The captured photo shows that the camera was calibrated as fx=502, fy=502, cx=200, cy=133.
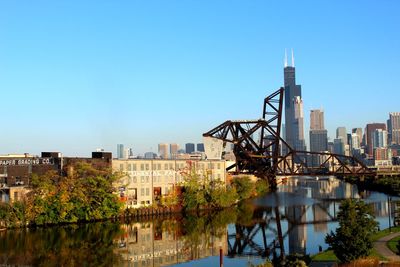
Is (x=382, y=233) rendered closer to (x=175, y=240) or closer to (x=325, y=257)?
(x=325, y=257)

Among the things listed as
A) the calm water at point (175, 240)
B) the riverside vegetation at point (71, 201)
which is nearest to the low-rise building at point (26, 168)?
the riverside vegetation at point (71, 201)

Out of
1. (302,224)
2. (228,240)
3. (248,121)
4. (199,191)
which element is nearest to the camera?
(228,240)

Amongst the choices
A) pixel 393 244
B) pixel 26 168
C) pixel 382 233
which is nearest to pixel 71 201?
pixel 26 168

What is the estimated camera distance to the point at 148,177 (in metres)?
58.9

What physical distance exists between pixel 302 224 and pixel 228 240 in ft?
36.2

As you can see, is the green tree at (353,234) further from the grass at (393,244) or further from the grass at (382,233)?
the grass at (382,233)

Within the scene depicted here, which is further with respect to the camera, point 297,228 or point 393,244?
point 297,228

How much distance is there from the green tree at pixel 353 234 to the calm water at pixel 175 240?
8.99 meters

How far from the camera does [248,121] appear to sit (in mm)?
78312

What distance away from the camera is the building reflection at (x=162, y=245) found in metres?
33.3

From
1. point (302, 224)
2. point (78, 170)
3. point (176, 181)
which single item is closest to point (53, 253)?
point (78, 170)

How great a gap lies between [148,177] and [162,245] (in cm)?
2111

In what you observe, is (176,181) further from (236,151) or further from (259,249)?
(259,249)

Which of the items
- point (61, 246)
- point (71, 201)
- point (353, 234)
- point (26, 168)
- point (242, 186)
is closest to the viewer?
point (353, 234)
